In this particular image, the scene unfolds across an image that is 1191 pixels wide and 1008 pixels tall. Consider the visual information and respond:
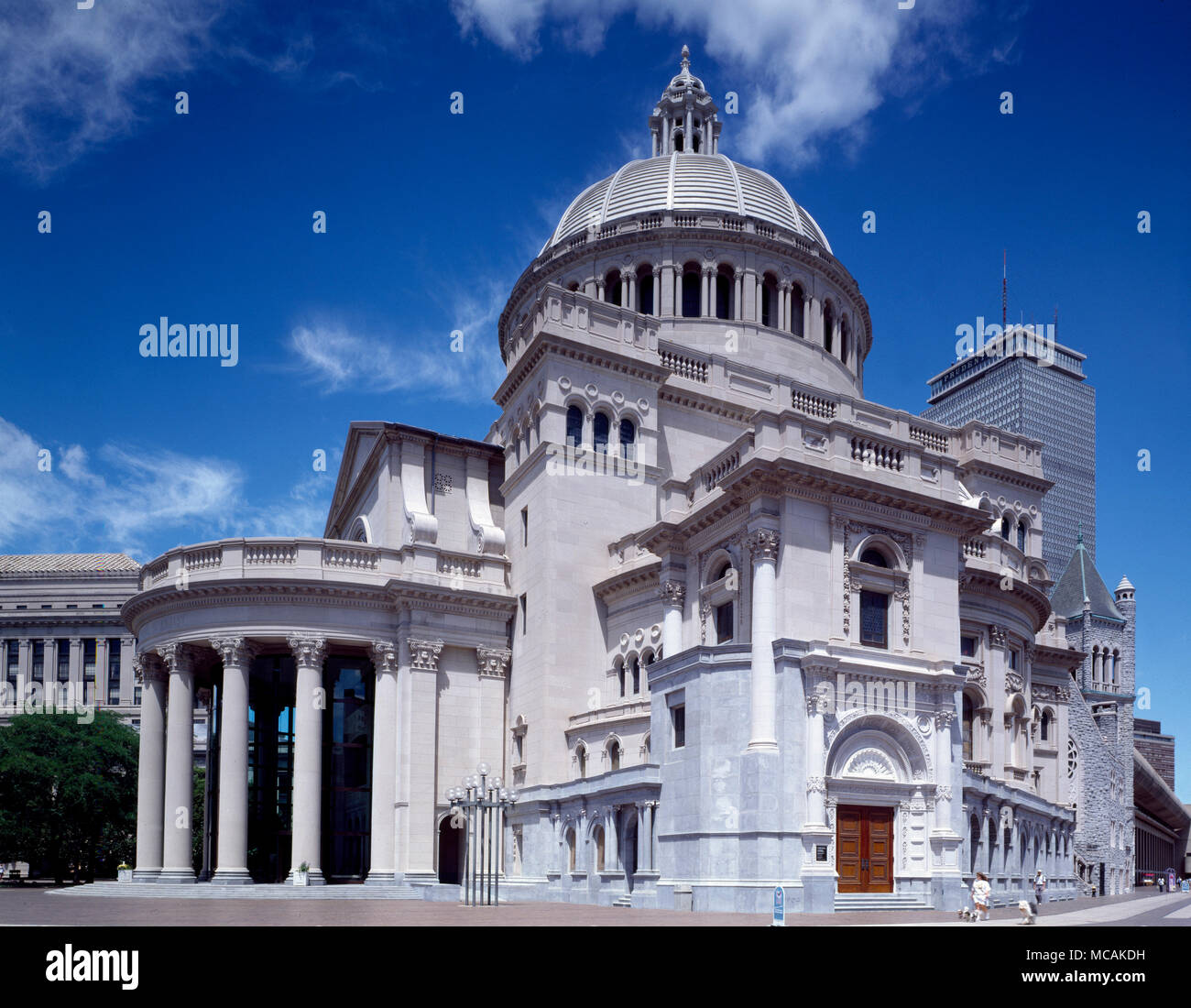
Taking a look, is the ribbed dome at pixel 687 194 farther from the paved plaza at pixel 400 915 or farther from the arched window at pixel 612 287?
the paved plaza at pixel 400 915

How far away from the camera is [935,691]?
41.5 m

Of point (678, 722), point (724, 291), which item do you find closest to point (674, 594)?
point (678, 722)

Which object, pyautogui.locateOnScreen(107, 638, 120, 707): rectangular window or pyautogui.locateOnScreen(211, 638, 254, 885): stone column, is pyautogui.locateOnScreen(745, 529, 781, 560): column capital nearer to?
pyautogui.locateOnScreen(211, 638, 254, 885): stone column

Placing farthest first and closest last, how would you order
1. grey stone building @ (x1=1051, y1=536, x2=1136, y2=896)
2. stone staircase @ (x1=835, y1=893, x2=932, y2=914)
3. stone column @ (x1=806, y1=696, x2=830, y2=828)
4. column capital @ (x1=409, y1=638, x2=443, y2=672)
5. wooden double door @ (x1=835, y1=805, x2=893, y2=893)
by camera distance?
grey stone building @ (x1=1051, y1=536, x2=1136, y2=896)
column capital @ (x1=409, y1=638, x2=443, y2=672)
wooden double door @ (x1=835, y1=805, x2=893, y2=893)
stone column @ (x1=806, y1=696, x2=830, y2=828)
stone staircase @ (x1=835, y1=893, x2=932, y2=914)

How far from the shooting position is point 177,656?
178ft

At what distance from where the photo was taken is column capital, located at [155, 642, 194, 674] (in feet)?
178

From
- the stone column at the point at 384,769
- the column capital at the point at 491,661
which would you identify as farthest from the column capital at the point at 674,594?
the stone column at the point at 384,769

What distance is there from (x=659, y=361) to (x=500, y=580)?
1271 cm

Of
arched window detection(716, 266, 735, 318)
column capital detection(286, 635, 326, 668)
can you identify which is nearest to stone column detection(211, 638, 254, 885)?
column capital detection(286, 635, 326, 668)

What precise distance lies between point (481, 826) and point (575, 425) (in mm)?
18436

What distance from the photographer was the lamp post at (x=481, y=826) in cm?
4284

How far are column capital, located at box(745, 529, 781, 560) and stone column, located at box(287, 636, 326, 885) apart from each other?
2208cm
